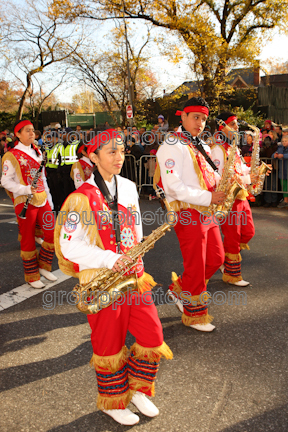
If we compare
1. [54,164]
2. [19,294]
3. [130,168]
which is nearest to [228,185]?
[19,294]

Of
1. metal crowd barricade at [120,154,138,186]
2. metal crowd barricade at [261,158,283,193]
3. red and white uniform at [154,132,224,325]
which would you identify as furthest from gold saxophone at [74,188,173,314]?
metal crowd barricade at [120,154,138,186]

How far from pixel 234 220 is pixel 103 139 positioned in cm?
268

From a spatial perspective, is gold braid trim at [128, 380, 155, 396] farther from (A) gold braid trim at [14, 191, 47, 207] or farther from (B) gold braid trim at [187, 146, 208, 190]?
(A) gold braid trim at [14, 191, 47, 207]

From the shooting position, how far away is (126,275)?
2.39 metres

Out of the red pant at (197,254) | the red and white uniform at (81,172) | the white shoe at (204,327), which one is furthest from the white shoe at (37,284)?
the white shoe at (204,327)

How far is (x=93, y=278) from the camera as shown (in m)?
2.33

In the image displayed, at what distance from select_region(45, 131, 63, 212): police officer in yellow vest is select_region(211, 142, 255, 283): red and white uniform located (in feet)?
16.8

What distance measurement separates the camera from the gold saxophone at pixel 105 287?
2223 mm

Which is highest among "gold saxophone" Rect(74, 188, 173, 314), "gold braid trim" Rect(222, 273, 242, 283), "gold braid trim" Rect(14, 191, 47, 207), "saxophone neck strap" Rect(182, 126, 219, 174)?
"saxophone neck strap" Rect(182, 126, 219, 174)

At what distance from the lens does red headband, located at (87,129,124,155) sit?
235cm

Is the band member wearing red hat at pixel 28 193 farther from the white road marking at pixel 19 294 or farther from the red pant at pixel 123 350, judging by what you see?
the red pant at pixel 123 350

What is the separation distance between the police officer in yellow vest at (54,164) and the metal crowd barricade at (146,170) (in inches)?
114

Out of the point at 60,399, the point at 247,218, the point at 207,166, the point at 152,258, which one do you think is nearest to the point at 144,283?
the point at 60,399

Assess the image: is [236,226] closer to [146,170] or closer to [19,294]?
[19,294]
